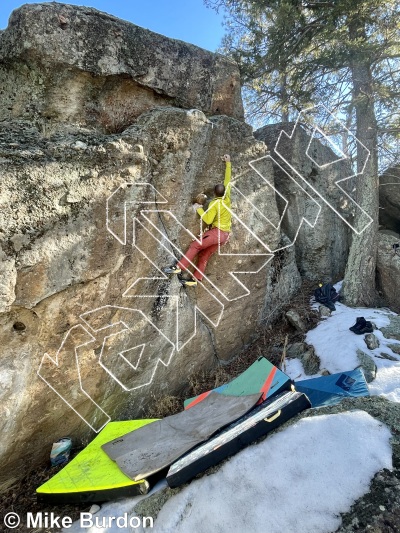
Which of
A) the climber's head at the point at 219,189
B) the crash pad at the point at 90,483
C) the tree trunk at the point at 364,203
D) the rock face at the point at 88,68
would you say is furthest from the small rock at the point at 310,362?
the rock face at the point at 88,68

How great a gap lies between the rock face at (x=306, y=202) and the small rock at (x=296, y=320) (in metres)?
1.93

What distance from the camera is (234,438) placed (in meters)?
3.67

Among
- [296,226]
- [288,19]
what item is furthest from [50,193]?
[288,19]

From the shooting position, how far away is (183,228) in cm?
634

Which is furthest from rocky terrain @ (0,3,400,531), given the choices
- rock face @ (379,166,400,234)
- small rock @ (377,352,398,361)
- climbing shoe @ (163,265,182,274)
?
rock face @ (379,166,400,234)

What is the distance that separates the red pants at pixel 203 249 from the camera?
6.32 metres

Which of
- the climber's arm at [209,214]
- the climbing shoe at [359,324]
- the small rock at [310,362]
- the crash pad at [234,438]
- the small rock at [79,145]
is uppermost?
the small rock at [79,145]

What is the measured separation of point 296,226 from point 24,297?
690 cm

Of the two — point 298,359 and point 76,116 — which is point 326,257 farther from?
point 76,116

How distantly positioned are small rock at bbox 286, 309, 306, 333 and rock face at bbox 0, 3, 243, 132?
16.1 feet

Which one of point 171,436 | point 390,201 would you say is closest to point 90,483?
point 171,436
